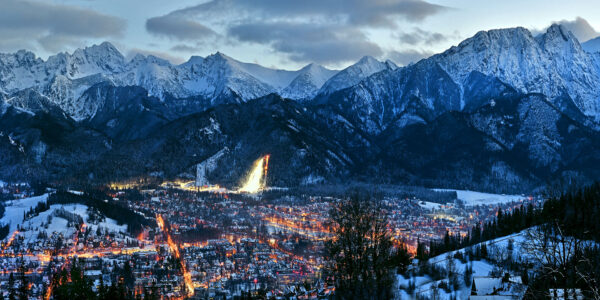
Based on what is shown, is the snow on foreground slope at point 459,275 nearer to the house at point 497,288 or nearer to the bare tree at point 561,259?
the house at point 497,288

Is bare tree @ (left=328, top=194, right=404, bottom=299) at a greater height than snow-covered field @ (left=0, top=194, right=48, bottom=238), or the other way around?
bare tree @ (left=328, top=194, right=404, bottom=299)

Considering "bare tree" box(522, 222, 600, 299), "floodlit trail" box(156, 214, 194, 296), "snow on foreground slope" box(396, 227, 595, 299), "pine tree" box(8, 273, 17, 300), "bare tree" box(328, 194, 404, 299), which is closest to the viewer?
"bare tree" box(522, 222, 600, 299)

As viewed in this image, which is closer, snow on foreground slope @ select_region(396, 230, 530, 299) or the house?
the house

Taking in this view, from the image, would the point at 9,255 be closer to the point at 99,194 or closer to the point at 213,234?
the point at 213,234

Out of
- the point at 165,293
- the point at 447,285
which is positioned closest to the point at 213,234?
the point at 165,293

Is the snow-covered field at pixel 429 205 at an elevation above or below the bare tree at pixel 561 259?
below

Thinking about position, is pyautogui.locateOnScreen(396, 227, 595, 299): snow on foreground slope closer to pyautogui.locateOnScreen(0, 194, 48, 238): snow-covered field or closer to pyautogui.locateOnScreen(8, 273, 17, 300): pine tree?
pyautogui.locateOnScreen(8, 273, 17, 300): pine tree

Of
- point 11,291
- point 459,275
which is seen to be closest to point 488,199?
point 11,291

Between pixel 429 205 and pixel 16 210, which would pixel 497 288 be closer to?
pixel 429 205

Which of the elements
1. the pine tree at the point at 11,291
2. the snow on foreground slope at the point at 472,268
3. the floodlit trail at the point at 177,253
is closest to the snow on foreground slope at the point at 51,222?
the floodlit trail at the point at 177,253

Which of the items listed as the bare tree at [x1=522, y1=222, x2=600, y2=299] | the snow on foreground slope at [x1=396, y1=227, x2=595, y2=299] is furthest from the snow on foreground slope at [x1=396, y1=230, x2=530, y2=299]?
the bare tree at [x1=522, y1=222, x2=600, y2=299]
